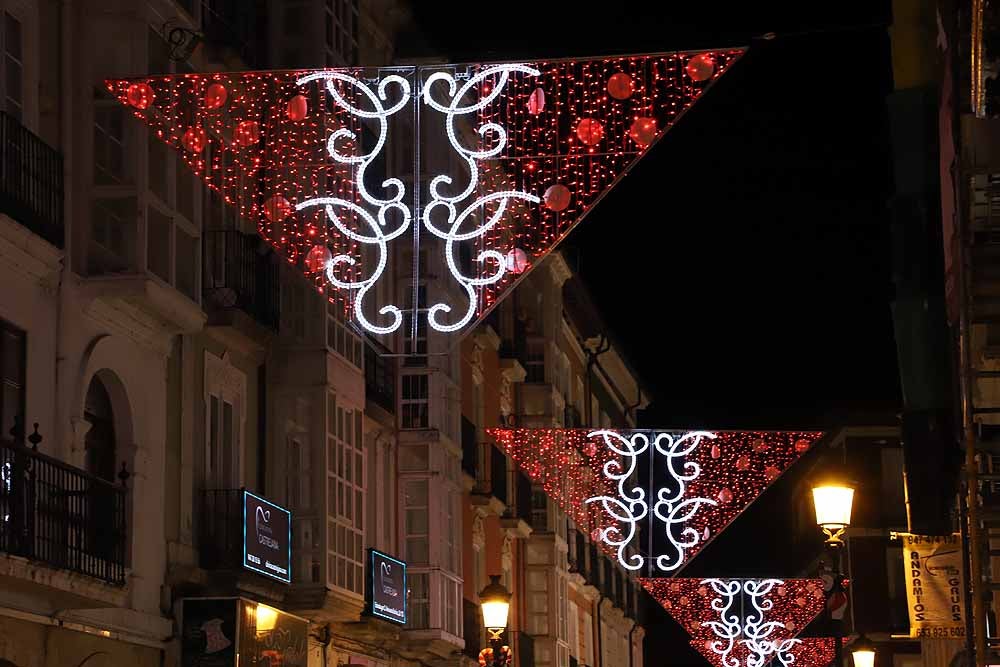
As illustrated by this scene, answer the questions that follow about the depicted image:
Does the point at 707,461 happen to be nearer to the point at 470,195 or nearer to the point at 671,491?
the point at 671,491

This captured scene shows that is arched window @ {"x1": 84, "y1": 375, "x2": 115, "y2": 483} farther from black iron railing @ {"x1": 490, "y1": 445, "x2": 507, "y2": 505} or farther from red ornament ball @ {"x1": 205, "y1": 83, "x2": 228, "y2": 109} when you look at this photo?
black iron railing @ {"x1": 490, "y1": 445, "x2": 507, "y2": 505}

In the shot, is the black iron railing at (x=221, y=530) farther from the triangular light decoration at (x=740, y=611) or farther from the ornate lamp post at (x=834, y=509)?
the ornate lamp post at (x=834, y=509)

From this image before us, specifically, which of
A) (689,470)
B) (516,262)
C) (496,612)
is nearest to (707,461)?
(689,470)

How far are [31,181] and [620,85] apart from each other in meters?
6.73

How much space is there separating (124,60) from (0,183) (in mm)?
3043

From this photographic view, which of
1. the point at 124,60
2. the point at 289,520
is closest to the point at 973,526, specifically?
the point at 124,60

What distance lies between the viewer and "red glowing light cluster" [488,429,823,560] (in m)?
23.4

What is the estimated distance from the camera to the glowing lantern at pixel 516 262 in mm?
14977

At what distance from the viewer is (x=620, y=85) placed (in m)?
14.7

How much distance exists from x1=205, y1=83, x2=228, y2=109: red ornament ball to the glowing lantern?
2.58 meters

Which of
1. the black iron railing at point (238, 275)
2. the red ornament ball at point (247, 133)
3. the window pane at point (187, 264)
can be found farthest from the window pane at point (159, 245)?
the red ornament ball at point (247, 133)

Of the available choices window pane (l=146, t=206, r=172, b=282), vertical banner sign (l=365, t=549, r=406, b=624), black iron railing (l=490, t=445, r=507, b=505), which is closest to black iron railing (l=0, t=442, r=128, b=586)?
window pane (l=146, t=206, r=172, b=282)

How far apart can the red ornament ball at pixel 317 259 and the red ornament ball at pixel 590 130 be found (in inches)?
87.1

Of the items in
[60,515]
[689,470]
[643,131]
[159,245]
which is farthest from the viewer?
[689,470]
